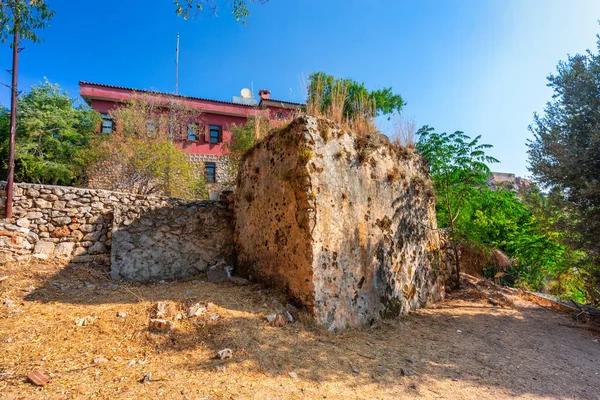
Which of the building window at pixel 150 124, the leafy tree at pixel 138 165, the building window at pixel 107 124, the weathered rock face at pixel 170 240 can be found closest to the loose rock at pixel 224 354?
the weathered rock face at pixel 170 240

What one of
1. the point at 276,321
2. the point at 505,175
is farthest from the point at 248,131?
the point at 505,175

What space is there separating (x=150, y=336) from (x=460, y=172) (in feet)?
20.2

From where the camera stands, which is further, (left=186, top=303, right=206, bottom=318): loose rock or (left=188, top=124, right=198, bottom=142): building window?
(left=188, top=124, right=198, bottom=142): building window

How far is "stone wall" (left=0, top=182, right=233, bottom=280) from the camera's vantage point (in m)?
5.11

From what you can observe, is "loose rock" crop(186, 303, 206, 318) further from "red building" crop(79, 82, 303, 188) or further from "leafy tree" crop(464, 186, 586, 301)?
"red building" crop(79, 82, 303, 188)

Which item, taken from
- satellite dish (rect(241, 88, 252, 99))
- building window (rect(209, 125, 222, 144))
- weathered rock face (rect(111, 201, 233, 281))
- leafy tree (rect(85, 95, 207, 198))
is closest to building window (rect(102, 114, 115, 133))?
leafy tree (rect(85, 95, 207, 198))

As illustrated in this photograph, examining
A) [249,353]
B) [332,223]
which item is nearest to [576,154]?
[332,223]

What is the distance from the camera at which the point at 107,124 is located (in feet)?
51.1

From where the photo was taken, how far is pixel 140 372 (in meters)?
2.47

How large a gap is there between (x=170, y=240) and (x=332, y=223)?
320cm

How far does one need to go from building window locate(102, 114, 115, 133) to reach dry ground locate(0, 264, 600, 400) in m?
12.9

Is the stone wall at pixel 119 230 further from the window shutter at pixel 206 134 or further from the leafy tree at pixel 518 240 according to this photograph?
the window shutter at pixel 206 134

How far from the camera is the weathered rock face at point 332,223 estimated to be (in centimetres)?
377

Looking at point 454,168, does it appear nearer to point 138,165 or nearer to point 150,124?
point 138,165
